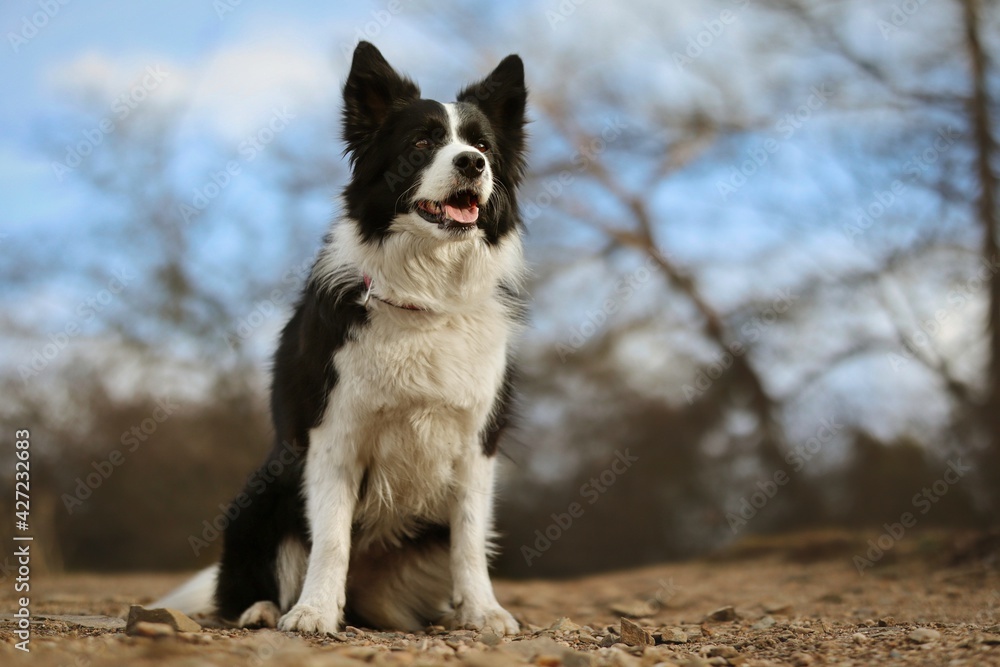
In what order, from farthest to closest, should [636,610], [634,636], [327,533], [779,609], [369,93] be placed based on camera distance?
1. [636,610]
2. [779,609]
3. [369,93]
4. [327,533]
5. [634,636]

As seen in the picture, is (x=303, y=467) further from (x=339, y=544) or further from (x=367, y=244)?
(x=367, y=244)

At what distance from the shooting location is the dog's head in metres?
4.81

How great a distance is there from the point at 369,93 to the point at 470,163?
922 millimetres

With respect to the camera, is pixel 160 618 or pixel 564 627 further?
pixel 564 627

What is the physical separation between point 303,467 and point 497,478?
1.12 meters

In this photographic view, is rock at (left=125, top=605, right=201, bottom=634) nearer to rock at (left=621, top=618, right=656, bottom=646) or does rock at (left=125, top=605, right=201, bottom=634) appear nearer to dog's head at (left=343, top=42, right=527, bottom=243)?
rock at (left=621, top=618, right=656, bottom=646)

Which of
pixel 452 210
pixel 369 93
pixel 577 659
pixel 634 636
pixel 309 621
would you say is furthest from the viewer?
pixel 369 93

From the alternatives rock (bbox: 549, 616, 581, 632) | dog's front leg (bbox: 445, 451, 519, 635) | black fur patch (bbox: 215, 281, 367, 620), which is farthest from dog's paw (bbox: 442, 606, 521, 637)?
black fur patch (bbox: 215, 281, 367, 620)

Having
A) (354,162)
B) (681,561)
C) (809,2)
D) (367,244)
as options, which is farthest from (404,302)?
(809,2)

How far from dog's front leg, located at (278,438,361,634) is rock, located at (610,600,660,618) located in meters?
2.57

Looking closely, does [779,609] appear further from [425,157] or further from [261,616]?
[425,157]

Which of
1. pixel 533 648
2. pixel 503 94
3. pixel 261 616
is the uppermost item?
pixel 503 94

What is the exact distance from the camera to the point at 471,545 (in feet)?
15.9

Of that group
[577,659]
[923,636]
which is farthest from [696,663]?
[923,636]
